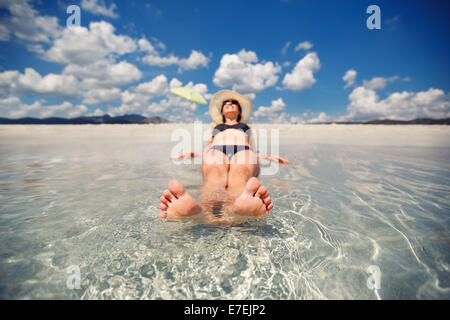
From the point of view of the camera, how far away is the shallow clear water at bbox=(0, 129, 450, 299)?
4.10 ft

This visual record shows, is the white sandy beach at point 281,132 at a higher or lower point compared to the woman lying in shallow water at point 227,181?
higher

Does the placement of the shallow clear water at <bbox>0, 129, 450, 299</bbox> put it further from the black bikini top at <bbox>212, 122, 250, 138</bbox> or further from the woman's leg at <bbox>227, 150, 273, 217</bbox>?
the black bikini top at <bbox>212, 122, 250, 138</bbox>

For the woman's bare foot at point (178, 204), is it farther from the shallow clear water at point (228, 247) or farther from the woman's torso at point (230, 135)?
the woman's torso at point (230, 135)

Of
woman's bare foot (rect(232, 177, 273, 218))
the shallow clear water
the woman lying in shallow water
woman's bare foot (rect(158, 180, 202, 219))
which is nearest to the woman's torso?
the woman lying in shallow water

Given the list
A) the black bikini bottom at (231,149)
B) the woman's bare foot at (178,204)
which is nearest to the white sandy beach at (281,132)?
the black bikini bottom at (231,149)

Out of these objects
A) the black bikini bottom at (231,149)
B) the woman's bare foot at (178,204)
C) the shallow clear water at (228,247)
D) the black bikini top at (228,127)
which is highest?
the black bikini top at (228,127)

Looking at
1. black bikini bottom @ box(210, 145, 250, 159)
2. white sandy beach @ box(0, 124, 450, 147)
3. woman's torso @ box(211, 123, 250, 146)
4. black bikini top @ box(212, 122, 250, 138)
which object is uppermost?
white sandy beach @ box(0, 124, 450, 147)

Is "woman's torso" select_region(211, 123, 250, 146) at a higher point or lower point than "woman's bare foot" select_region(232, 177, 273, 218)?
higher

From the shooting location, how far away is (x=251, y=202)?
6.41 feet

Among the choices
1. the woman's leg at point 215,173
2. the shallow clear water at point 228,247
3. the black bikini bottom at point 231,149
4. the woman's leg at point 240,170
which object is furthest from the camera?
the black bikini bottom at point 231,149

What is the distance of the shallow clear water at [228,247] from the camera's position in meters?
1.25

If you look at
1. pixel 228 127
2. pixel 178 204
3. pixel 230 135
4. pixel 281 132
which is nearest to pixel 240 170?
pixel 230 135
